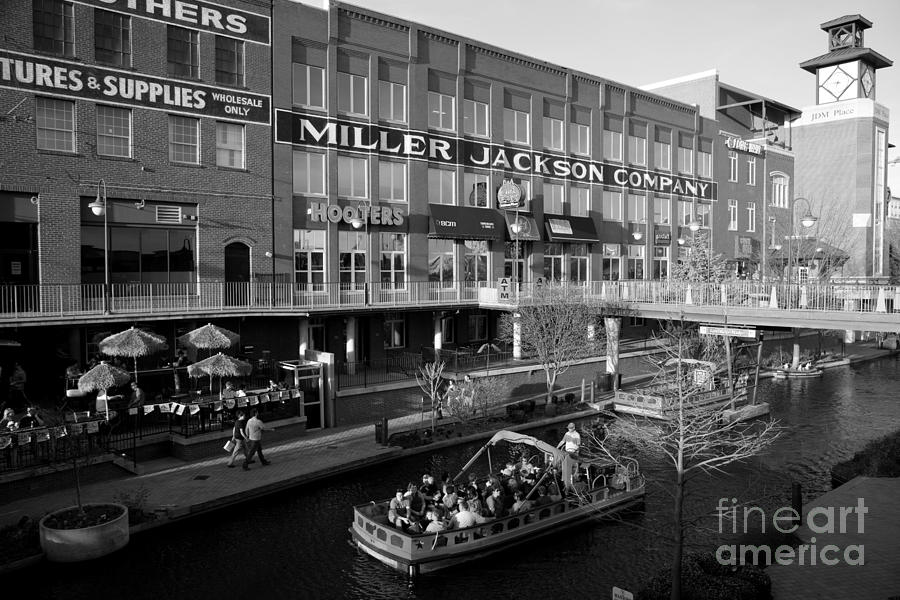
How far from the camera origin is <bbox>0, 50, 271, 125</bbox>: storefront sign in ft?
85.1

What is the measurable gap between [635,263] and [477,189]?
16.1 m

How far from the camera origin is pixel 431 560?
52.8 feet

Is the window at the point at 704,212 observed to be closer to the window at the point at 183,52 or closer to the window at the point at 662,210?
the window at the point at 662,210

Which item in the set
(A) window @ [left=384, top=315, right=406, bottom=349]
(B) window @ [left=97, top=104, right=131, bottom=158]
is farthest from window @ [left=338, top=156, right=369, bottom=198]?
(B) window @ [left=97, top=104, right=131, bottom=158]

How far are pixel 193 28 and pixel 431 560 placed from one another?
24.6 metres

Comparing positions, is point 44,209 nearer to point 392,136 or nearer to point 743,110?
point 392,136

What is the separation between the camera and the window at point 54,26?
86.1ft

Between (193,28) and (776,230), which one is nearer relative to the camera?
(193,28)

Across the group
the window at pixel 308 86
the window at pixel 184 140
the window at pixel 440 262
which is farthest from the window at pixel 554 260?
the window at pixel 184 140

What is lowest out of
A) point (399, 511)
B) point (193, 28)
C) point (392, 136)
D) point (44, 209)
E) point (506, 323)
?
point (399, 511)

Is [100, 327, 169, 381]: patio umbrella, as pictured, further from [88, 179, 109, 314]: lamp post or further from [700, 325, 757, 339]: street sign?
[700, 325, 757, 339]: street sign

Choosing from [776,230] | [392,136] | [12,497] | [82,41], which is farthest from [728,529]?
[776,230]

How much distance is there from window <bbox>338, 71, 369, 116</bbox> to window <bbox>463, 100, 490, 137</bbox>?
6921 millimetres

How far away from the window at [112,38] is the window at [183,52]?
1696mm
